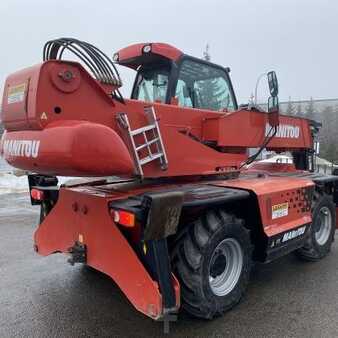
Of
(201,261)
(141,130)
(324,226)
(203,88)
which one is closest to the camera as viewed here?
(201,261)

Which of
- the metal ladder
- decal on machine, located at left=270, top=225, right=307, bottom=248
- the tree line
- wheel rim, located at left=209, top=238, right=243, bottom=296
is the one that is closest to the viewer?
the metal ladder

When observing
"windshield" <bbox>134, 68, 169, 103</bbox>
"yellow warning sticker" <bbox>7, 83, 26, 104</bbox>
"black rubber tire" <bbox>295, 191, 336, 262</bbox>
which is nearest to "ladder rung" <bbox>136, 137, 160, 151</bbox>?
"windshield" <bbox>134, 68, 169, 103</bbox>

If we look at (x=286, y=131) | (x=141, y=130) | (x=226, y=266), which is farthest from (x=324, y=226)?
(x=141, y=130)

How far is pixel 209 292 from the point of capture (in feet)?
11.7

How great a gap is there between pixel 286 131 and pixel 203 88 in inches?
68.3

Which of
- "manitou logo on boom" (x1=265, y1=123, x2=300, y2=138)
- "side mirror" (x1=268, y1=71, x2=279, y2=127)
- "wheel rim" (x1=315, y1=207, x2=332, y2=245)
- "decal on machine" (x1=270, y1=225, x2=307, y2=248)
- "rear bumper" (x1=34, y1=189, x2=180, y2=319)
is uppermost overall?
"side mirror" (x1=268, y1=71, x2=279, y2=127)

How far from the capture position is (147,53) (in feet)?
14.4

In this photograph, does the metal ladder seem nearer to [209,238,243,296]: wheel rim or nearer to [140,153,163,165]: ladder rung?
[140,153,163,165]: ladder rung

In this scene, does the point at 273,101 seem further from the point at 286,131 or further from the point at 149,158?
the point at 149,158

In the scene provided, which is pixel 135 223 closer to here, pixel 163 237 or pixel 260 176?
pixel 163 237

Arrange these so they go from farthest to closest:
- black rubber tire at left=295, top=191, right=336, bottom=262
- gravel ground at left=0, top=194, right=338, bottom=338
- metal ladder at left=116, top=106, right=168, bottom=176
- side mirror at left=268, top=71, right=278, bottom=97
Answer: black rubber tire at left=295, top=191, right=336, bottom=262 < side mirror at left=268, top=71, right=278, bottom=97 < metal ladder at left=116, top=106, right=168, bottom=176 < gravel ground at left=0, top=194, right=338, bottom=338

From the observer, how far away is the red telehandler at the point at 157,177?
3.09m

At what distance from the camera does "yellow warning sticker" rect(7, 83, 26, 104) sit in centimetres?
322

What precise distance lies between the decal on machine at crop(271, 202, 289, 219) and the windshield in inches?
71.4
